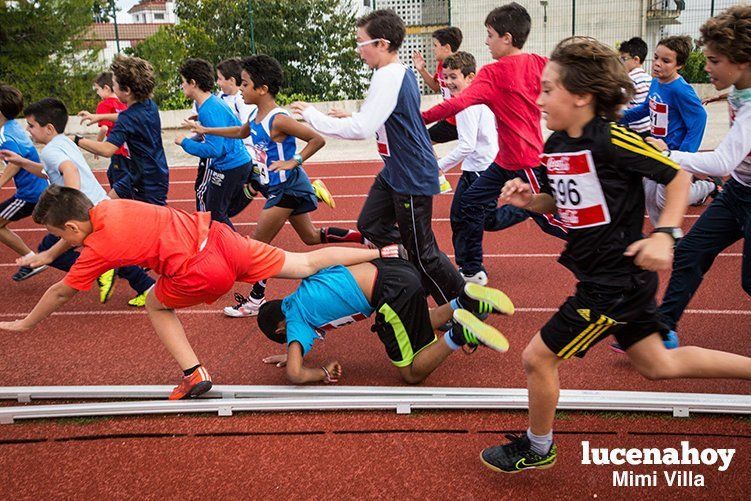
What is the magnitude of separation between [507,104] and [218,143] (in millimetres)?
2653

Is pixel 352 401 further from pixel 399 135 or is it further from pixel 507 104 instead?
pixel 507 104

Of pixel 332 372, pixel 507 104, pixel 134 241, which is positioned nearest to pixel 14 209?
pixel 134 241

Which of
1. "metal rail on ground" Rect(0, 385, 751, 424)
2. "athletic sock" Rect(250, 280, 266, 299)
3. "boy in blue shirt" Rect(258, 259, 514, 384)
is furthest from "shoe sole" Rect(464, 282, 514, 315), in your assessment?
"athletic sock" Rect(250, 280, 266, 299)

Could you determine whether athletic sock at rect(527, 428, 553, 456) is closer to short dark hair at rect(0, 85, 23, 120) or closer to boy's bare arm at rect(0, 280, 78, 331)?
boy's bare arm at rect(0, 280, 78, 331)

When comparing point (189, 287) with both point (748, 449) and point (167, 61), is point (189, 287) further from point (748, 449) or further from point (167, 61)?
point (167, 61)

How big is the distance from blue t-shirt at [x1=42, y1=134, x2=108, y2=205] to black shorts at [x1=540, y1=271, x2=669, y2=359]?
3.92 m

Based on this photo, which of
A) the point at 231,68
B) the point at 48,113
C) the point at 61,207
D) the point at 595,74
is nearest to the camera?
the point at 595,74

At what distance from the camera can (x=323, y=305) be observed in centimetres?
399

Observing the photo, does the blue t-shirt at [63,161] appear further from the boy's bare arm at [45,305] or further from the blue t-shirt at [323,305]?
the blue t-shirt at [323,305]

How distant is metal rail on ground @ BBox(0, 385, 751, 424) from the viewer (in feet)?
11.8

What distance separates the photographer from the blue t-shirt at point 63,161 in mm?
5348

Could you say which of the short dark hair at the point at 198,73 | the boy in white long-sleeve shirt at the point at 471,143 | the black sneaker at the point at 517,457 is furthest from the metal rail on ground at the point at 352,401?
the short dark hair at the point at 198,73

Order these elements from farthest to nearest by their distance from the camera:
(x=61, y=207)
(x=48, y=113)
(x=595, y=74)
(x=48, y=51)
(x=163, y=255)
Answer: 1. (x=48, y=51)
2. (x=48, y=113)
3. (x=163, y=255)
4. (x=61, y=207)
5. (x=595, y=74)

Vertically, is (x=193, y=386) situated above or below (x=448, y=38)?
below
